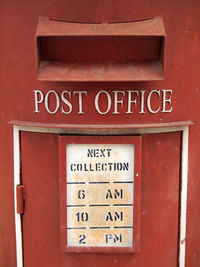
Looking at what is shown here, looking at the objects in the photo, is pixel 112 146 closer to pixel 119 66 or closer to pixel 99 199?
pixel 99 199

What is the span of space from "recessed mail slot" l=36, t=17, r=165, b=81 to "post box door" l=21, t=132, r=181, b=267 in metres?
0.49

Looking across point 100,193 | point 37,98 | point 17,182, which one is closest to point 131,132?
point 100,193

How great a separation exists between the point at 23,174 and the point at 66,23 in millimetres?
1189

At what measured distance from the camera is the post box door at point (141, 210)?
8.38 feet

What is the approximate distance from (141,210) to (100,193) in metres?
0.35

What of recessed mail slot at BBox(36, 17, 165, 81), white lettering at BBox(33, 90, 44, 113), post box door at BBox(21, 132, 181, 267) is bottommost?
post box door at BBox(21, 132, 181, 267)

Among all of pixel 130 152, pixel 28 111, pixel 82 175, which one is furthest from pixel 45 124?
pixel 130 152

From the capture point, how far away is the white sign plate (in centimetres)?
249

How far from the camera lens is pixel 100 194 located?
8.36 ft

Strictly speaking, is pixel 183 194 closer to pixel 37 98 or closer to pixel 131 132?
pixel 131 132

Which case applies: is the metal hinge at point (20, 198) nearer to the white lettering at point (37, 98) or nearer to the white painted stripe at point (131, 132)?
the white painted stripe at point (131, 132)

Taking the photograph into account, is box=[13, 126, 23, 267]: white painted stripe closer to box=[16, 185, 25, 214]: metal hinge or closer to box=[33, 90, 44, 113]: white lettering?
box=[16, 185, 25, 214]: metal hinge

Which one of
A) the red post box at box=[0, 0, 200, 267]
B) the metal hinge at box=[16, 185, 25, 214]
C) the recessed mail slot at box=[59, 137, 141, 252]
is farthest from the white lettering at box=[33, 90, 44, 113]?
the metal hinge at box=[16, 185, 25, 214]

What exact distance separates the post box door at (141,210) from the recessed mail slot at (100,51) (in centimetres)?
49
